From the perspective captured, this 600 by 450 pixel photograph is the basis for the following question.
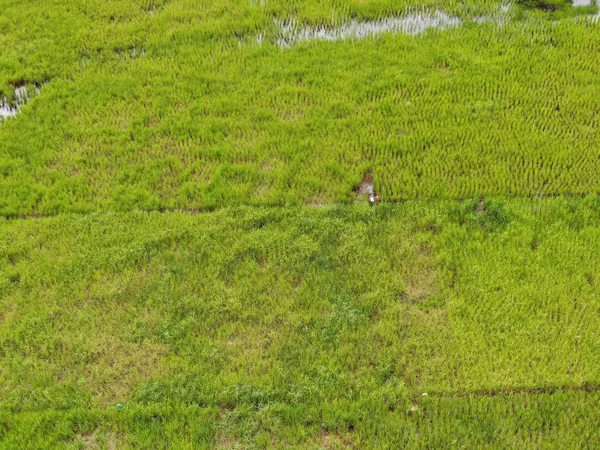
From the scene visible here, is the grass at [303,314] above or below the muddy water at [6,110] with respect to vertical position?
below

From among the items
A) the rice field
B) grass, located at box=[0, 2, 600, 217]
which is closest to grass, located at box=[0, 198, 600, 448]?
the rice field

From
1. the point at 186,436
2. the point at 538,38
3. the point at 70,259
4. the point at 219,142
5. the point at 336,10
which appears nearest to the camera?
the point at 186,436

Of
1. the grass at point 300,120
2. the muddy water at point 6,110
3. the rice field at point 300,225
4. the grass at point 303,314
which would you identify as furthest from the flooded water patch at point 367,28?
the muddy water at point 6,110

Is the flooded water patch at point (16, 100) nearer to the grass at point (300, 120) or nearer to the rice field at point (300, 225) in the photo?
the rice field at point (300, 225)

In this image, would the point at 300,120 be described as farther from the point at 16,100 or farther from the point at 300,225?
the point at 16,100

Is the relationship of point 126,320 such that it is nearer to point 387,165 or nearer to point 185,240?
point 185,240

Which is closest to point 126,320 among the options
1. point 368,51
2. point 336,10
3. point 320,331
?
point 320,331

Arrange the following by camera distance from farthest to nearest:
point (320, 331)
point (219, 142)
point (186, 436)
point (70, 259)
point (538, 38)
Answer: point (538, 38) → point (219, 142) → point (70, 259) → point (320, 331) → point (186, 436)
